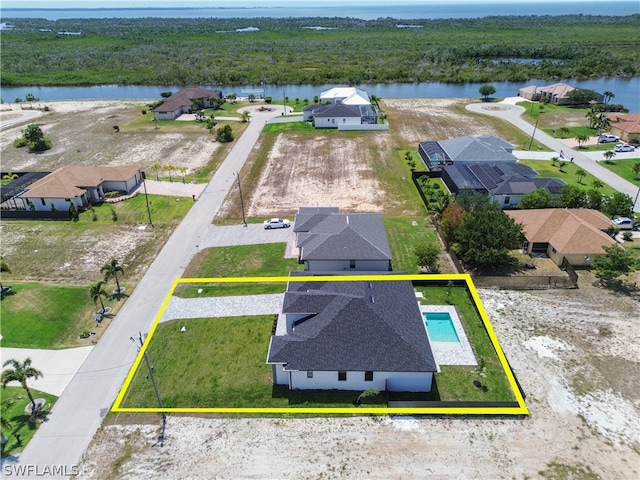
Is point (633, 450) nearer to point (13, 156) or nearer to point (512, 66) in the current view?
point (13, 156)

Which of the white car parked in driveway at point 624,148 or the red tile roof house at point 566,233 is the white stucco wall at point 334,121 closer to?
the white car parked in driveway at point 624,148

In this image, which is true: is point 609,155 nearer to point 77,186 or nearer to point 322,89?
point 77,186

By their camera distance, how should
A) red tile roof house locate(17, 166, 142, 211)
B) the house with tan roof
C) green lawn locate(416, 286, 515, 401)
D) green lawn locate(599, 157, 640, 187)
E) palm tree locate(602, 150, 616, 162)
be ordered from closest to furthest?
green lawn locate(416, 286, 515, 401) → red tile roof house locate(17, 166, 142, 211) → green lawn locate(599, 157, 640, 187) → palm tree locate(602, 150, 616, 162) → the house with tan roof

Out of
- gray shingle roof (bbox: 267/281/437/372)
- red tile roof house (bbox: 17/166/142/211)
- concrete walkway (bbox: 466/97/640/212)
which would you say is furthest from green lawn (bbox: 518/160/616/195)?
red tile roof house (bbox: 17/166/142/211)

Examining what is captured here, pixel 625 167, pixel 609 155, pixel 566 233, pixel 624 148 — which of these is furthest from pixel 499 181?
pixel 624 148

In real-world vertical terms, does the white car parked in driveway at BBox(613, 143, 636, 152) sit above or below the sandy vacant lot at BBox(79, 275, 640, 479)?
above

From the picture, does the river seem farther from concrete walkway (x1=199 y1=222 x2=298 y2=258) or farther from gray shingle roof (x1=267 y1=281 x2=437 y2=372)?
gray shingle roof (x1=267 y1=281 x2=437 y2=372)

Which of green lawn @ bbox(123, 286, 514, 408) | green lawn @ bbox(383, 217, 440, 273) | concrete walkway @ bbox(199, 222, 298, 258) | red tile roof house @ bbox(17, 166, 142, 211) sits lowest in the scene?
green lawn @ bbox(123, 286, 514, 408)
